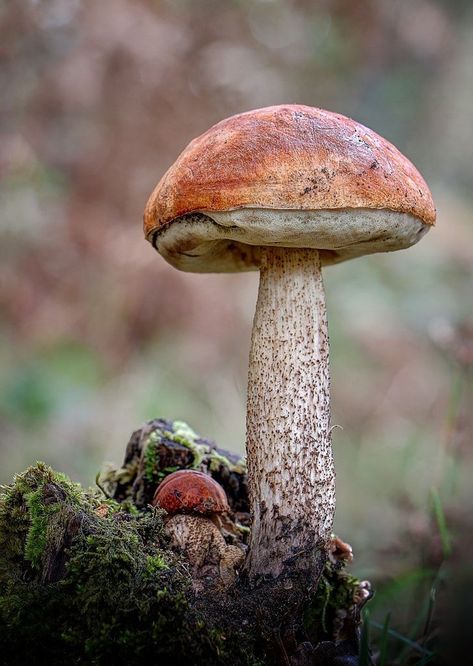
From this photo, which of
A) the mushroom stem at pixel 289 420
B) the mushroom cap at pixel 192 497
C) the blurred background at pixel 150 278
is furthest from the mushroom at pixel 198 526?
the blurred background at pixel 150 278

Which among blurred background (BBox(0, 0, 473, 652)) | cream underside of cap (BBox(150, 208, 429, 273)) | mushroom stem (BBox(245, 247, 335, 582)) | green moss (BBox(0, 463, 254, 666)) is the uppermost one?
blurred background (BBox(0, 0, 473, 652))

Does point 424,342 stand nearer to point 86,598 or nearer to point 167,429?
point 167,429

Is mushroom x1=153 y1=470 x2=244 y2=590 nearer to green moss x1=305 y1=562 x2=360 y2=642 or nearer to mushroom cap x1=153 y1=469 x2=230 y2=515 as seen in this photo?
mushroom cap x1=153 y1=469 x2=230 y2=515

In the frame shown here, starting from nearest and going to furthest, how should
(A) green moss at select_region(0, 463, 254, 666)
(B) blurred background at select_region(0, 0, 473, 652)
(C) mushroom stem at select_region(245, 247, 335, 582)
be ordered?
(A) green moss at select_region(0, 463, 254, 666), (C) mushroom stem at select_region(245, 247, 335, 582), (B) blurred background at select_region(0, 0, 473, 652)

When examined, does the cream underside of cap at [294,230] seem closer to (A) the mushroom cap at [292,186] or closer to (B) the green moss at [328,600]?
(A) the mushroom cap at [292,186]

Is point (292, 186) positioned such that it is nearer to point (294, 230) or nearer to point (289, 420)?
point (294, 230)

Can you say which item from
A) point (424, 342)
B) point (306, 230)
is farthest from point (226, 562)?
point (424, 342)

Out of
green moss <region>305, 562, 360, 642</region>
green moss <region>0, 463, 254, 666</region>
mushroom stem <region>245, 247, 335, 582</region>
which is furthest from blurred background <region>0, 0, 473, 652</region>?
green moss <region>0, 463, 254, 666</region>
